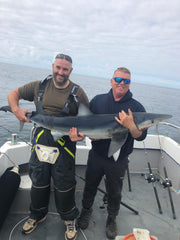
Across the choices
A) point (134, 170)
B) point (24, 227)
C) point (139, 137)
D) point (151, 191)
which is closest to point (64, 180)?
point (24, 227)

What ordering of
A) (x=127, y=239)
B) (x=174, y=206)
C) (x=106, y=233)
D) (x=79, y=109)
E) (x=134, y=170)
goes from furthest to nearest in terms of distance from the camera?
(x=134, y=170)
(x=174, y=206)
(x=106, y=233)
(x=79, y=109)
(x=127, y=239)

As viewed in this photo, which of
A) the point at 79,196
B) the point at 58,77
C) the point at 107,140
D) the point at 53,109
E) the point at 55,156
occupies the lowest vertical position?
the point at 79,196

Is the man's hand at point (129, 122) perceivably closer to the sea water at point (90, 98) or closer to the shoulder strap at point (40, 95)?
the shoulder strap at point (40, 95)

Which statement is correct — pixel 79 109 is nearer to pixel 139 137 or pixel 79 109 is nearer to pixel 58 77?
pixel 58 77

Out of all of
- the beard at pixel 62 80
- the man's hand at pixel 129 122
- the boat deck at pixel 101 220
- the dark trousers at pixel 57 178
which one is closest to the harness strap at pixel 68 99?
the beard at pixel 62 80

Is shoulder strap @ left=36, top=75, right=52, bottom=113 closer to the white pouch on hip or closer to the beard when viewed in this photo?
the beard

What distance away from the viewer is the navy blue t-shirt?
3.46 meters

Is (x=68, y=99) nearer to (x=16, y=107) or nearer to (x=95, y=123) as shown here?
(x=95, y=123)

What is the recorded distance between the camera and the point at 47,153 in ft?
10.8

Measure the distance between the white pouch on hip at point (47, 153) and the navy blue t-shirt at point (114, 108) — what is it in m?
0.79

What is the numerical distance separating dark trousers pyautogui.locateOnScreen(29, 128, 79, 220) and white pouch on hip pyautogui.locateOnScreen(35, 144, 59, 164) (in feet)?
0.19

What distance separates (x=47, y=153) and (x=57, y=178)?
50 centimetres

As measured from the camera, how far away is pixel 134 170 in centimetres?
640

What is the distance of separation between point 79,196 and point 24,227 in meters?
1.64
